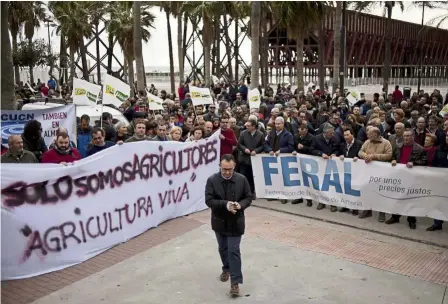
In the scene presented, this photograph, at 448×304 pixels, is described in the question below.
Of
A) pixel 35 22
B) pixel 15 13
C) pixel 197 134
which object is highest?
pixel 35 22

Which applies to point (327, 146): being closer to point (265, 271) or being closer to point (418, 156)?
point (418, 156)

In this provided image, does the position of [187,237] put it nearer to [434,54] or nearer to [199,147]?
[199,147]

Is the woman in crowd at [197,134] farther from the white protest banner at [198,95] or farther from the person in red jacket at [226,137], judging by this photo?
the white protest banner at [198,95]

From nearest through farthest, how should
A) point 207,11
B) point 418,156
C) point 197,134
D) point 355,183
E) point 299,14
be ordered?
point 418,156, point 355,183, point 197,134, point 299,14, point 207,11

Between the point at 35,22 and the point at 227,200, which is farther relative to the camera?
the point at 35,22

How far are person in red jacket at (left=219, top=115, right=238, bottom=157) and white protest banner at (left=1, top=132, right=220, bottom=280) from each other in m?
0.93

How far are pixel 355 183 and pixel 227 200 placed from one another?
12.0 feet

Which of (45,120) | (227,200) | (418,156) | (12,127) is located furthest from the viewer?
(45,120)

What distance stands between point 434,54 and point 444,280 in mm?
85595

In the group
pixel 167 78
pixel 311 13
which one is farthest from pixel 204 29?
pixel 167 78

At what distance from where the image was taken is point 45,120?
1016 cm

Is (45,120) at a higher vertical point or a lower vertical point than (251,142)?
higher

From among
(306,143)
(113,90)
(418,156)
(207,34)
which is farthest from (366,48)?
(418,156)

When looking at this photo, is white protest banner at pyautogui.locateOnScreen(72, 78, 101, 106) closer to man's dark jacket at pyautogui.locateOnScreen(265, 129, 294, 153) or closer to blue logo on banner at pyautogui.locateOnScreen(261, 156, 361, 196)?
man's dark jacket at pyautogui.locateOnScreen(265, 129, 294, 153)
